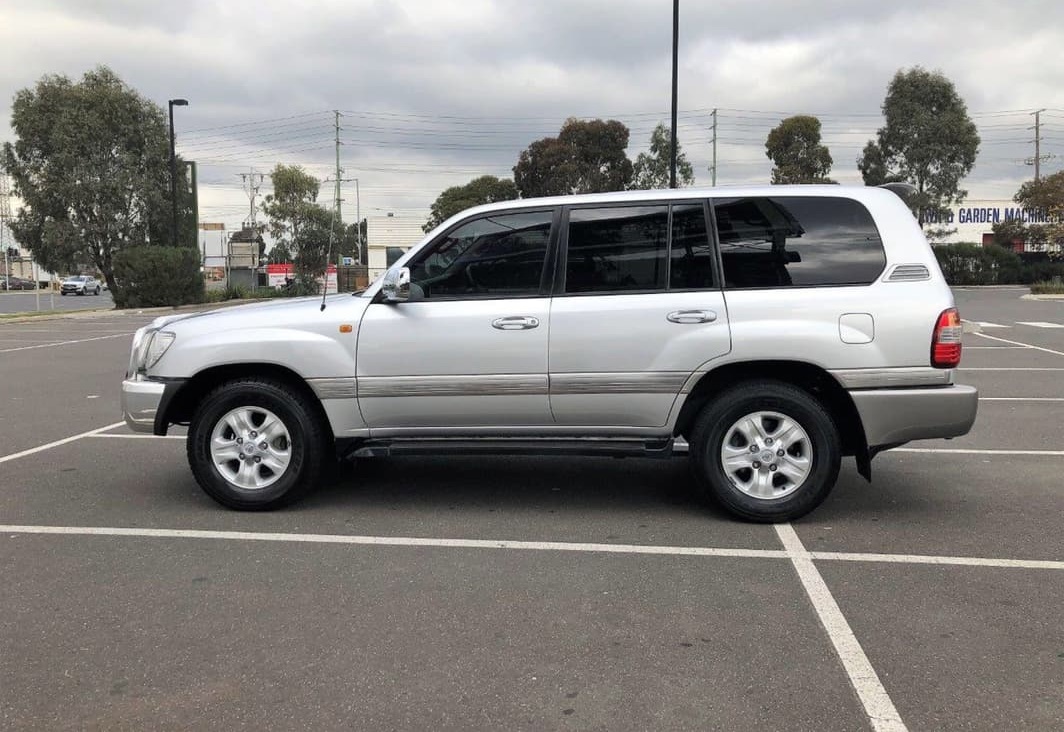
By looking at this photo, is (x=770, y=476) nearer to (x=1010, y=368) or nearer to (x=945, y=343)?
(x=945, y=343)

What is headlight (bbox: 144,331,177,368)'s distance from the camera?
218 inches

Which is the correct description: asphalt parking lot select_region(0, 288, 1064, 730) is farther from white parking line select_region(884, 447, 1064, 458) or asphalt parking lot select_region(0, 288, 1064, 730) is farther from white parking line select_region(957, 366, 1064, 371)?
white parking line select_region(957, 366, 1064, 371)

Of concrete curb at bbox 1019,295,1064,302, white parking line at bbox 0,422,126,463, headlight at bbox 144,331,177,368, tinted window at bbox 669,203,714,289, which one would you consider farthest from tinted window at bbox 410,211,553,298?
concrete curb at bbox 1019,295,1064,302

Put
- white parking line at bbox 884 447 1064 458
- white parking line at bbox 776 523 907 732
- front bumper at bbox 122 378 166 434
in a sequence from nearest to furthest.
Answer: white parking line at bbox 776 523 907 732, front bumper at bbox 122 378 166 434, white parking line at bbox 884 447 1064 458

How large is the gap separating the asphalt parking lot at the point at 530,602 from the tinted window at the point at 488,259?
56.1 inches

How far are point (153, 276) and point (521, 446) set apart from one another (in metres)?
30.8

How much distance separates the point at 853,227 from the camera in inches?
203

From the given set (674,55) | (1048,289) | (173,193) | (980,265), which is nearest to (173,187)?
(173,193)

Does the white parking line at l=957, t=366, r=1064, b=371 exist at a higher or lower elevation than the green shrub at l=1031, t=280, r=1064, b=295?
lower

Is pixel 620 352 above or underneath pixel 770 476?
above

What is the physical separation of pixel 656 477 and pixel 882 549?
6.46 feet

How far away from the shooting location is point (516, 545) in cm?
489

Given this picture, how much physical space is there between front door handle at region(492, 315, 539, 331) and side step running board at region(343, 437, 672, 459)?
68 cm

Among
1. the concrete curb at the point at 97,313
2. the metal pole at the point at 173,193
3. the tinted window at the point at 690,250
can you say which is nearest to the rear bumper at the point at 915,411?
the tinted window at the point at 690,250
